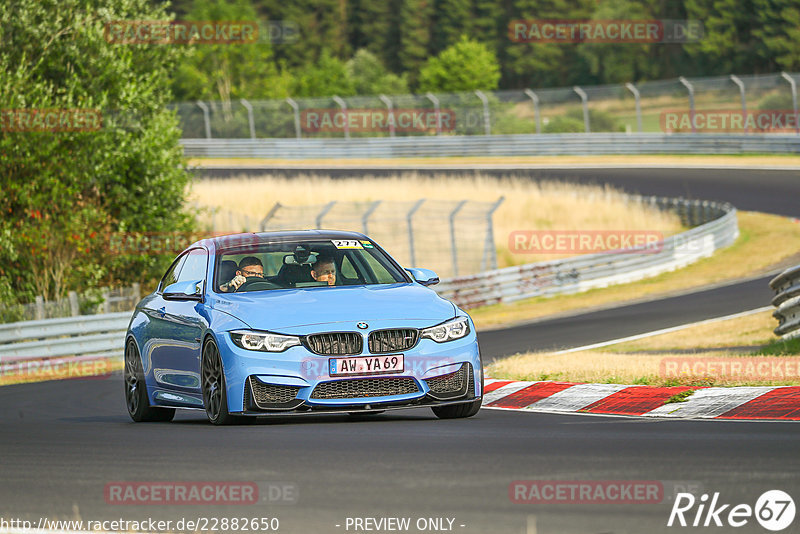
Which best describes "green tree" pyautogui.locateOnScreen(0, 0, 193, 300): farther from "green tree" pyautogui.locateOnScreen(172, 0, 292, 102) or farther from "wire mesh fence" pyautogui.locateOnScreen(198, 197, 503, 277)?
"green tree" pyautogui.locateOnScreen(172, 0, 292, 102)

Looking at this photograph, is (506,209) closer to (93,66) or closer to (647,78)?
(93,66)

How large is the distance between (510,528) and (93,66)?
2398 cm

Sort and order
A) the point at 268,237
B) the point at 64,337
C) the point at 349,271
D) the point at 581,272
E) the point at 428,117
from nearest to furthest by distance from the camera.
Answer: the point at 268,237
the point at 349,271
the point at 64,337
the point at 581,272
the point at 428,117

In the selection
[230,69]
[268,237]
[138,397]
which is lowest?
[230,69]

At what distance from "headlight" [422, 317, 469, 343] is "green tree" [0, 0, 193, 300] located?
56.1 ft

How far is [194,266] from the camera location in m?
10.9

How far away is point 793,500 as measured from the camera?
5605 mm

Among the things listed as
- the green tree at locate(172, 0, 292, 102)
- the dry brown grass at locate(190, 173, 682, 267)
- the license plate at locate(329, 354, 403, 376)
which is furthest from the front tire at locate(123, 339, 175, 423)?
the green tree at locate(172, 0, 292, 102)

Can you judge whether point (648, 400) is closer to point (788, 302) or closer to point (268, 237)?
point (268, 237)

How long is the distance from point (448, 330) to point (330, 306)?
33.4 inches

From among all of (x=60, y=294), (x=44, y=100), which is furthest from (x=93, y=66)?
(x=60, y=294)

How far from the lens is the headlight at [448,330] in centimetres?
928

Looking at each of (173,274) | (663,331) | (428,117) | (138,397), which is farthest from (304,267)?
(428,117)

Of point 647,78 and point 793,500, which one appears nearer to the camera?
point 793,500
